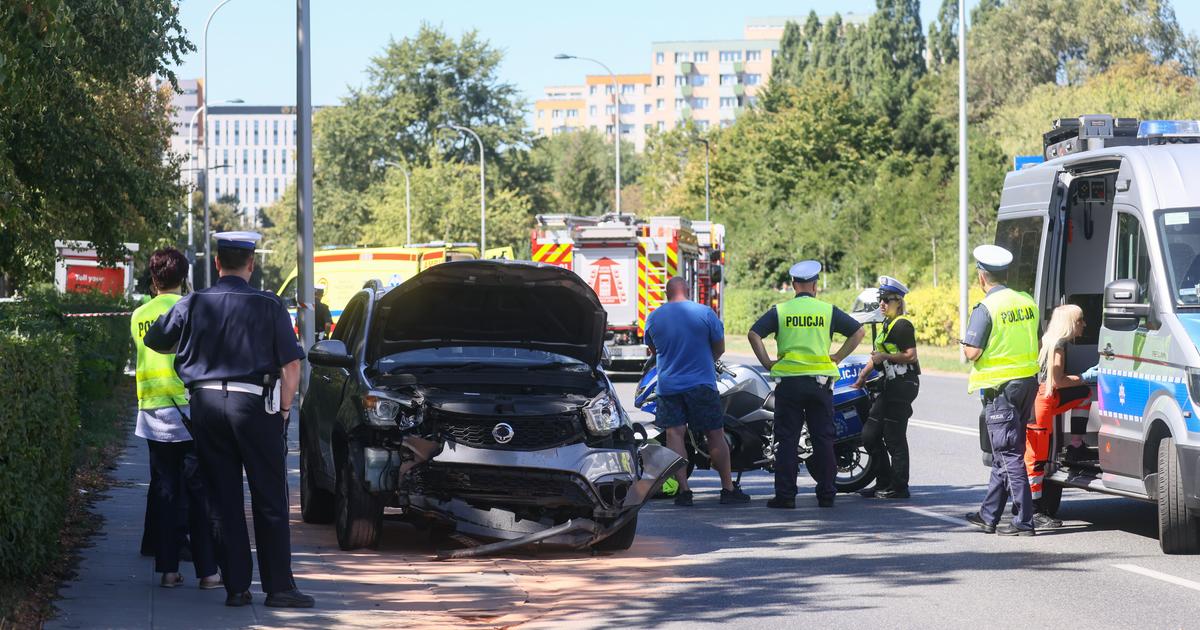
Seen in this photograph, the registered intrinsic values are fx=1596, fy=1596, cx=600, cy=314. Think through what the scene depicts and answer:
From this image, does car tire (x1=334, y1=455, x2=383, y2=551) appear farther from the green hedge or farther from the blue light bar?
the blue light bar

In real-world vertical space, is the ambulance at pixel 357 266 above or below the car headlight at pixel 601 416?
above

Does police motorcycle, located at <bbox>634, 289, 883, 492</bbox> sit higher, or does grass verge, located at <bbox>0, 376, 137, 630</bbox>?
police motorcycle, located at <bbox>634, 289, 883, 492</bbox>

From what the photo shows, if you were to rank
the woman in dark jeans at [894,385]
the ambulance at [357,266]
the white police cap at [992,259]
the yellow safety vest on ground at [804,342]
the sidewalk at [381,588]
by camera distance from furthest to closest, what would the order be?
the ambulance at [357,266] < the woman in dark jeans at [894,385] < the yellow safety vest on ground at [804,342] < the white police cap at [992,259] < the sidewalk at [381,588]

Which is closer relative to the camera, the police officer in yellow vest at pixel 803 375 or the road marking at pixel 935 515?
the road marking at pixel 935 515

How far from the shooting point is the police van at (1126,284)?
927 cm

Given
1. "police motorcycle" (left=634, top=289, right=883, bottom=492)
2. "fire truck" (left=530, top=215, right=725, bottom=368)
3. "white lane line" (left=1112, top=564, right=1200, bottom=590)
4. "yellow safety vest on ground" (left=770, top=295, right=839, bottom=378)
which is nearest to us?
"white lane line" (left=1112, top=564, right=1200, bottom=590)

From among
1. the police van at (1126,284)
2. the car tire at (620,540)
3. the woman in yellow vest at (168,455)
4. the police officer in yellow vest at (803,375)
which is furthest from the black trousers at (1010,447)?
the woman in yellow vest at (168,455)

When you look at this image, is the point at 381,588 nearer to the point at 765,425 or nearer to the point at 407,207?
the point at 765,425

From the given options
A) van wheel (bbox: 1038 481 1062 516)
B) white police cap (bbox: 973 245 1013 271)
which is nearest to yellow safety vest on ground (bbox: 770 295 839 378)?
white police cap (bbox: 973 245 1013 271)

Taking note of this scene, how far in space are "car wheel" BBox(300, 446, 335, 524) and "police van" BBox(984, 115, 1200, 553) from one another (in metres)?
4.98

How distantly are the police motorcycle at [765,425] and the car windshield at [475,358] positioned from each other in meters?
2.38

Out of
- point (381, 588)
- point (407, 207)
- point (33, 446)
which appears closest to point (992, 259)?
point (381, 588)

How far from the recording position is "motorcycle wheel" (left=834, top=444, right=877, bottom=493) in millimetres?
12828

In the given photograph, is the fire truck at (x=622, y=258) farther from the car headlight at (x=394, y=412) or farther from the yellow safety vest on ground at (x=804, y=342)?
the car headlight at (x=394, y=412)
